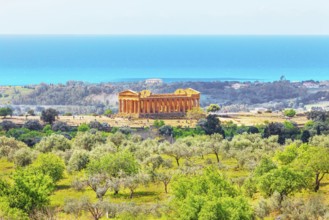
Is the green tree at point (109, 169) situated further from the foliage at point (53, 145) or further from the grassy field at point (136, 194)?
the foliage at point (53, 145)

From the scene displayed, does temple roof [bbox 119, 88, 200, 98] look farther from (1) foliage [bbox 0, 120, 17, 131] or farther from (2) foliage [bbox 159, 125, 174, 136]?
(1) foliage [bbox 0, 120, 17, 131]

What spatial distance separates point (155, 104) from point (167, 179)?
217 feet

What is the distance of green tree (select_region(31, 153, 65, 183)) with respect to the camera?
58500 mm

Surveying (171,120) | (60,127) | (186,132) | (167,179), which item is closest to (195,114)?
(171,120)

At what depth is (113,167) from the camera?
5791 cm

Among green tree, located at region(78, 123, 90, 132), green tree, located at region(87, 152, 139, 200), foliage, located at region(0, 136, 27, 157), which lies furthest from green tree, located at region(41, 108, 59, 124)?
green tree, located at region(87, 152, 139, 200)

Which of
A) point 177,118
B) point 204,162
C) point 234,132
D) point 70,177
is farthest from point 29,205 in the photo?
point 177,118

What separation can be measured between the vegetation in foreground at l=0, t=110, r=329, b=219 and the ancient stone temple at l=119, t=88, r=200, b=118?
31.3 m

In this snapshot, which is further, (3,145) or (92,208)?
(3,145)

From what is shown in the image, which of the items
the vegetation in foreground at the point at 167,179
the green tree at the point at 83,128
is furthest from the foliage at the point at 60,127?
the vegetation in foreground at the point at 167,179

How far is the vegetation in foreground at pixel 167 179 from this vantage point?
141 feet

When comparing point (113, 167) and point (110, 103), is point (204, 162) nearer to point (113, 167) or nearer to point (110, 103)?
point (113, 167)

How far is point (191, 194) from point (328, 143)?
3141 centimetres

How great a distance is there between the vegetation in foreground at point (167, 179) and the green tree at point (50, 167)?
0.33ft
